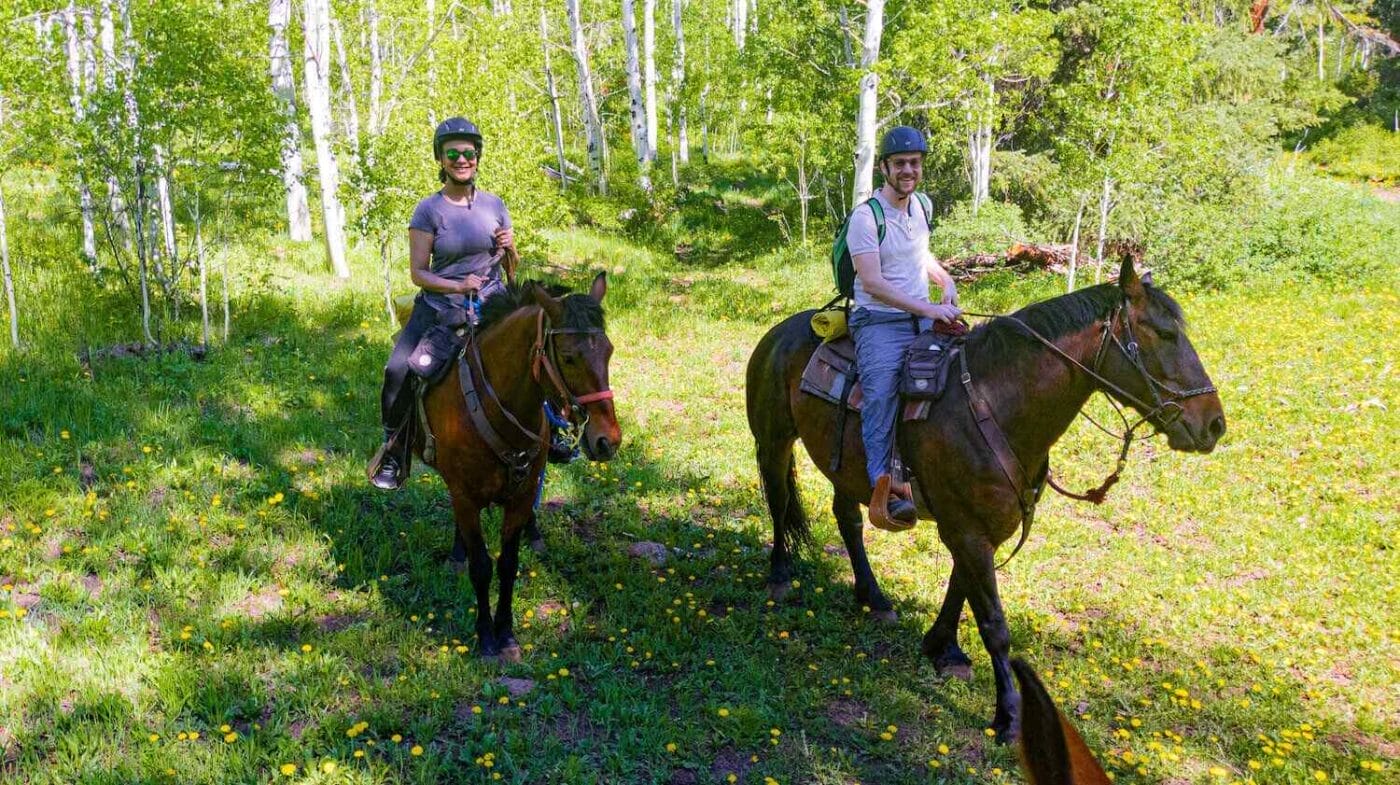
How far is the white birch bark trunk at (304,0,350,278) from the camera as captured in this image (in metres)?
15.7

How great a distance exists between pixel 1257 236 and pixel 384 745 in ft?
61.3

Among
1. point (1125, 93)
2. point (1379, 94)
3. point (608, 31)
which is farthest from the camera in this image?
point (608, 31)

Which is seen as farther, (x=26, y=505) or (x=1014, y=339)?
(x=26, y=505)

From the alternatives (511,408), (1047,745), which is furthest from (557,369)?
(1047,745)

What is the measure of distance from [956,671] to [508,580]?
Answer: 9.77 ft

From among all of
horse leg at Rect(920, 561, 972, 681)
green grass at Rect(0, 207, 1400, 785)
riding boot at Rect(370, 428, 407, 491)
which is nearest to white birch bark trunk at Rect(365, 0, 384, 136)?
green grass at Rect(0, 207, 1400, 785)

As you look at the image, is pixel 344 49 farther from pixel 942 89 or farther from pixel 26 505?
pixel 26 505

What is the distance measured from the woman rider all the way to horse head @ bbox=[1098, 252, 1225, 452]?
3751mm

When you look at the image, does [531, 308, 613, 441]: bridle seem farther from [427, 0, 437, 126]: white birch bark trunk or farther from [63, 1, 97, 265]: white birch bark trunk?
[427, 0, 437, 126]: white birch bark trunk

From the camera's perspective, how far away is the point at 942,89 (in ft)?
54.5

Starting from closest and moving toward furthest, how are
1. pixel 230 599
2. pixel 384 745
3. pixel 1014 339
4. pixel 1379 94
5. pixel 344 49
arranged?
pixel 384 745 < pixel 1014 339 < pixel 230 599 < pixel 344 49 < pixel 1379 94

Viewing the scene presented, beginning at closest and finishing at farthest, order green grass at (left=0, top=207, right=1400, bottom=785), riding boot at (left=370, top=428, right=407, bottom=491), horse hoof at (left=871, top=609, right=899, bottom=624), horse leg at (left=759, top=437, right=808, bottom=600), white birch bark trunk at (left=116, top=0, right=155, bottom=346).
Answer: green grass at (left=0, top=207, right=1400, bottom=785) → riding boot at (left=370, top=428, right=407, bottom=491) → horse hoof at (left=871, top=609, right=899, bottom=624) → horse leg at (left=759, top=437, right=808, bottom=600) → white birch bark trunk at (left=116, top=0, right=155, bottom=346)

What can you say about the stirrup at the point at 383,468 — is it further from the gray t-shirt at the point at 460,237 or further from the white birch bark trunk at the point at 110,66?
the white birch bark trunk at the point at 110,66

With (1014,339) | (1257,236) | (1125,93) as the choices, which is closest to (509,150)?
(1125,93)
